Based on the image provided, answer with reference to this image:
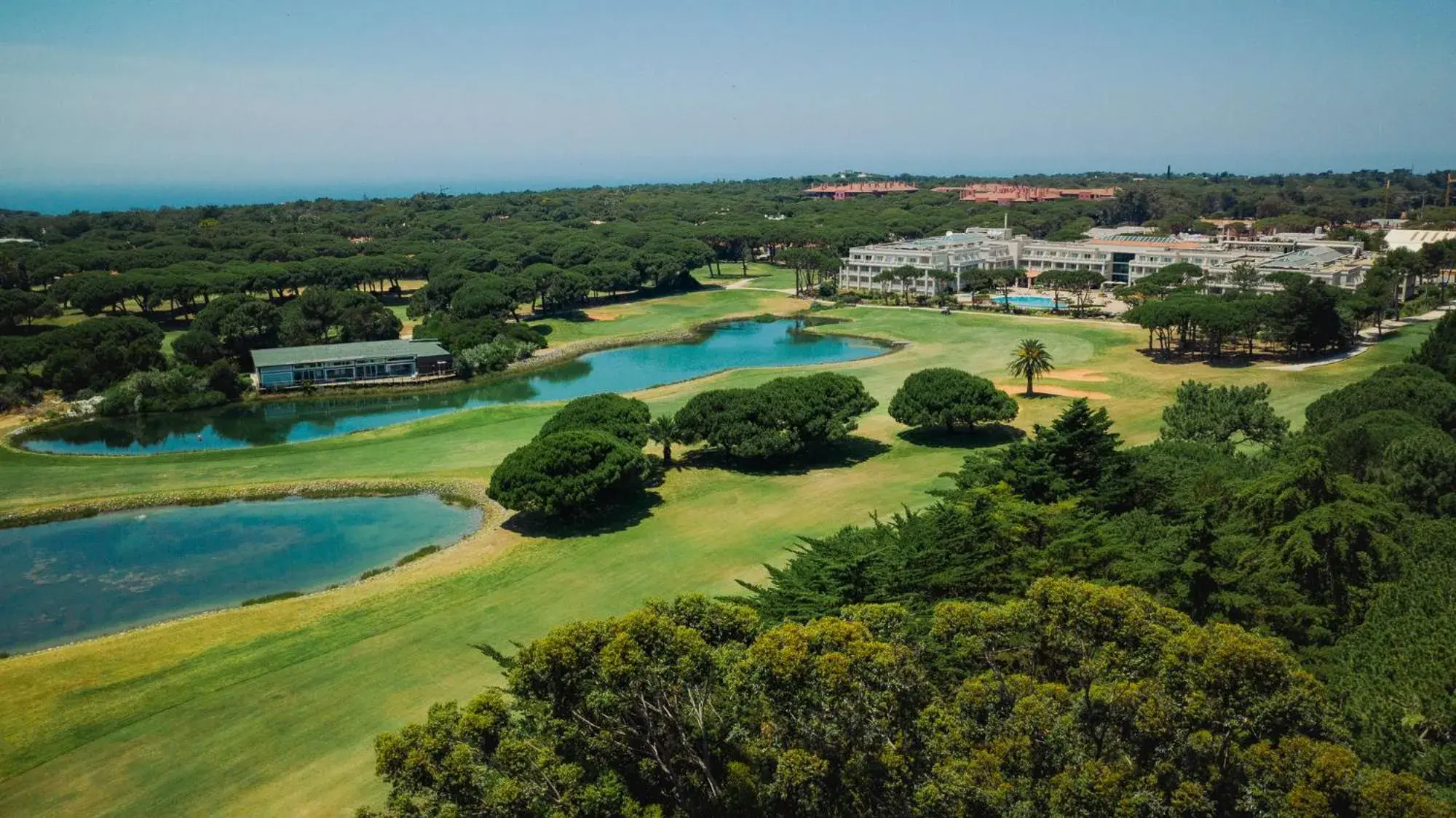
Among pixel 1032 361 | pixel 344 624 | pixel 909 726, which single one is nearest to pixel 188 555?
pixel 344 624

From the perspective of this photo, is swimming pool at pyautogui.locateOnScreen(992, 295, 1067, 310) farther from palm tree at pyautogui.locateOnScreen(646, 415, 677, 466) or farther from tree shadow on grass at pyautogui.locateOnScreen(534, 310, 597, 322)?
palm tree at pyautogui.locateOnScreen(646, 415, 677, 466)

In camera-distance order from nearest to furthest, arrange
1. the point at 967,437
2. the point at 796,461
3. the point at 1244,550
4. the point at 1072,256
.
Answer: the point at 1244,550 → the point at 796,461 → the point at 967,437 → the point at 1072,256

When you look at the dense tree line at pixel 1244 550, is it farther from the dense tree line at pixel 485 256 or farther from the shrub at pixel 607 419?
the dense tree line at pixel 485 256

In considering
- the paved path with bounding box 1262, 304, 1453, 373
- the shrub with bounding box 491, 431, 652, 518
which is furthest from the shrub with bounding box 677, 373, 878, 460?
the paved path with bounding box 1262, 304, 1453, 373

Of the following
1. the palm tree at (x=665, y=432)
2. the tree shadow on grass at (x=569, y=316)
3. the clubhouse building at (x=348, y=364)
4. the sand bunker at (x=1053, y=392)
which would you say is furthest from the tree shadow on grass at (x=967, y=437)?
the tree shadow on grass at (x=569, y=316)

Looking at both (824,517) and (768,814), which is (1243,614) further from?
(824,517)

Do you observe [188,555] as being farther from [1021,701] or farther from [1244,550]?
[1244,550]

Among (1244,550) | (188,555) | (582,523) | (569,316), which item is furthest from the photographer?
(569,316)
